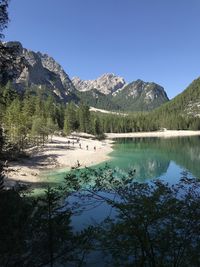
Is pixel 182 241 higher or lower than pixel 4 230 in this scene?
lower

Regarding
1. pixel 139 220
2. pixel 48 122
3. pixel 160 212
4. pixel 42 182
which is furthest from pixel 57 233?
pixel 48 122

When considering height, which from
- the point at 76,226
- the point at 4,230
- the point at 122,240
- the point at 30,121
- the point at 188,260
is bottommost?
the point at 76,226

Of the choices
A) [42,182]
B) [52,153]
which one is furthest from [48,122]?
[42,182]

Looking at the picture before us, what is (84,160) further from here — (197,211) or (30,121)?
(197,211)

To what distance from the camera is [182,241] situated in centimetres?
910

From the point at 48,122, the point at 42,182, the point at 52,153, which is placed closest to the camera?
the point at 42,182

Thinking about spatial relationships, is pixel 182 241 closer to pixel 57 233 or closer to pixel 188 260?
pixel 188 260

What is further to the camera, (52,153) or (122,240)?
(52,153)

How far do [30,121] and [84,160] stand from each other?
926 inches

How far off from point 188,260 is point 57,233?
4050mm

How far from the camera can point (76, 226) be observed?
2342cm

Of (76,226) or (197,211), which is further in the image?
(76,226)

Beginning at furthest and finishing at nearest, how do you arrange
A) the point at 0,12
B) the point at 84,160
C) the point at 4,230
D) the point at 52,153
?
1. the point at 52,153
2. the point at 84,160
3. the point at 0,12
4. the point at 4,230

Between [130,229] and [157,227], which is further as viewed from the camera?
[157,227]
